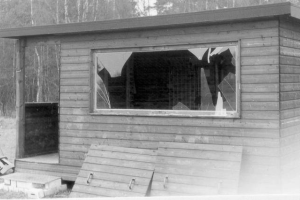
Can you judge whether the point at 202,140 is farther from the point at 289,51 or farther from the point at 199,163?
the point at 289,51

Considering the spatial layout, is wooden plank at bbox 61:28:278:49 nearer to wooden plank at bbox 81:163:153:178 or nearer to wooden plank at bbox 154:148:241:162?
wooden plank at bbox 154:148:241:162

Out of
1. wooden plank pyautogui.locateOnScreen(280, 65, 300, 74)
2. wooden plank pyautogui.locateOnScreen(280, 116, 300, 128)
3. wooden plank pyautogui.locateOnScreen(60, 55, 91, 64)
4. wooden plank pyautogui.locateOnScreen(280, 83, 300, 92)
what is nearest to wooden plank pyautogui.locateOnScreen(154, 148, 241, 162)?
wooden plank pyautogui.locateOnScreen(280, 116, 300, 128)

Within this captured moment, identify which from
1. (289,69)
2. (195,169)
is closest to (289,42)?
(289,69)

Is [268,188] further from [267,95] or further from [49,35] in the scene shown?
[49,35]

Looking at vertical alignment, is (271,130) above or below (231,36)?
below

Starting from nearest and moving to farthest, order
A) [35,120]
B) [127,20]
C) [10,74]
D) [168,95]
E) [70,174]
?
[127,20] < [70,174] < [35,120] < [168,95] < [10,74]

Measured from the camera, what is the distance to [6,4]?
86.2ft

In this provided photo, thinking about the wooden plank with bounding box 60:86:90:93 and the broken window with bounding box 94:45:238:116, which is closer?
the wooden plank with bounding box 60:86:90:93

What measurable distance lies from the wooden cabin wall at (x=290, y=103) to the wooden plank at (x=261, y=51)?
0.45ft

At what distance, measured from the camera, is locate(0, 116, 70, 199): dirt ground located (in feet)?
24.8

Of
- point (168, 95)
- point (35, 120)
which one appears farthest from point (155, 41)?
point (168, 95)

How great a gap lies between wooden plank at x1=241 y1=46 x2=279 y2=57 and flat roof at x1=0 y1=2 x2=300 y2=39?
45 centimetres

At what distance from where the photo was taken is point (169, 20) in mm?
6754

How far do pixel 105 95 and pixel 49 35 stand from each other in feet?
5.34
